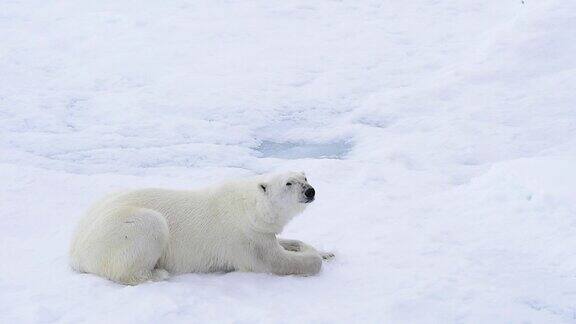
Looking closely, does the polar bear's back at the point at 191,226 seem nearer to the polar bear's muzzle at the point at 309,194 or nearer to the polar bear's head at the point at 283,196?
the polar bear's head at the point at 283,196

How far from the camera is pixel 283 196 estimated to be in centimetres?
458

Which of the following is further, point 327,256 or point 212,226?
point 327,256

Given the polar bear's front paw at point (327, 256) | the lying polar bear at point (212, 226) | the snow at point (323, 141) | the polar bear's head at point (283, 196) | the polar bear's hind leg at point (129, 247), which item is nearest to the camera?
the snow at point (323, 141)

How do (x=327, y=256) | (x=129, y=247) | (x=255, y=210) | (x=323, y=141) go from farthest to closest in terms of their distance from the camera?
(x=323, y=141), (x=327, y=256), (x=255, y=210), (x=129, y=247)

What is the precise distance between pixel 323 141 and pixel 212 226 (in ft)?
11.8

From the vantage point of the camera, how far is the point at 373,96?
30.4 ft

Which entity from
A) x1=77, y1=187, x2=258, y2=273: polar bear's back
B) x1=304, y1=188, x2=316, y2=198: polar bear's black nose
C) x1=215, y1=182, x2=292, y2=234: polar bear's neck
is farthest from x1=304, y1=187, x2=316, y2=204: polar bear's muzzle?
x1=77, y1=187, x2=258, y2=273: polar bear's back

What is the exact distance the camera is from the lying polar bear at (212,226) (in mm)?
4422

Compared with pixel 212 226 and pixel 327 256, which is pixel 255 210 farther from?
pixel 327 256

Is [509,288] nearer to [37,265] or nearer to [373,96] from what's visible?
[37,265]

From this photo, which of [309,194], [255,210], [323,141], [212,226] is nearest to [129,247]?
[212,226]

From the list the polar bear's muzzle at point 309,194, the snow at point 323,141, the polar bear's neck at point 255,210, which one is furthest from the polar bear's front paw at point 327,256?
the polar bear's muzzle at point 309,194

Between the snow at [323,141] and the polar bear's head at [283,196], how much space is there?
39 cm

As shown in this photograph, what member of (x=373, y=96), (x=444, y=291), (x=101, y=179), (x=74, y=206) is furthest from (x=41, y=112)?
(x=444, y=291)
